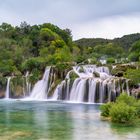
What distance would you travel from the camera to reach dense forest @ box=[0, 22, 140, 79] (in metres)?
60.1

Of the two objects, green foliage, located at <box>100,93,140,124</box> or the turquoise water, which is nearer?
the turquoise water

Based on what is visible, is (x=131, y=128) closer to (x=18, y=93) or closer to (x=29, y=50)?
(x=18, y=93)

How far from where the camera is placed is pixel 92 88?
4728 centimetres

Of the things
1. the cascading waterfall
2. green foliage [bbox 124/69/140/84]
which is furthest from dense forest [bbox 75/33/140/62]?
green foliage [bbox 124/69/140/84]

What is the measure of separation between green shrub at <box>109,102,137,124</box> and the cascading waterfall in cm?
1800

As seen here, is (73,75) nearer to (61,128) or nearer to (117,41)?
(61,128)

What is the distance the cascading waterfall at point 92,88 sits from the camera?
45812 mm

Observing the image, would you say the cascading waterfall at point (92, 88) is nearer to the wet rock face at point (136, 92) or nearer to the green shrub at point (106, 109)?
the wet rock face at point (136, 92)

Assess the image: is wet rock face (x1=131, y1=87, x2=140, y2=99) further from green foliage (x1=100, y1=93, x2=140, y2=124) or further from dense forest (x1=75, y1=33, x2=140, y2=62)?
dense forest (x1=75, y1=33, x2=140, y2=62)

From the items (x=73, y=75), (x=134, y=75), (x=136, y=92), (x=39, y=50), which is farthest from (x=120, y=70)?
(x=39, y=50)

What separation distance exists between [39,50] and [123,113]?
52.3m

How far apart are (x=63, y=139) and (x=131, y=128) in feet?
17.2

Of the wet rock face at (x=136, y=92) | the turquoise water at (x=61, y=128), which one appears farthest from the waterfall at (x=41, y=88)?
the turquoise water at (x=61, y=128)

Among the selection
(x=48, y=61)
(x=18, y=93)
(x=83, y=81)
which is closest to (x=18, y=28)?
(x=48, y=61)
